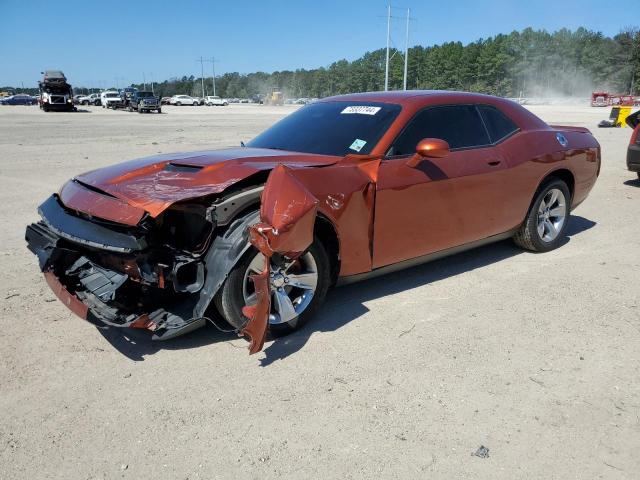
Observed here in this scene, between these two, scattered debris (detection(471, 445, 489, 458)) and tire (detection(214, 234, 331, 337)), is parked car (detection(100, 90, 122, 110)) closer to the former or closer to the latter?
tire (detection(214, 234, 331, 337))

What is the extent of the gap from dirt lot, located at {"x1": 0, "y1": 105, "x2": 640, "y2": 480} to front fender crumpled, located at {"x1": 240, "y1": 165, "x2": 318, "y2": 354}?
0.32m

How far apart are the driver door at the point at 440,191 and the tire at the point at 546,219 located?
511 mm

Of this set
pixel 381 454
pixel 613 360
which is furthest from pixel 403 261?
pixel 381 454

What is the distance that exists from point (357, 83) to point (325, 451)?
12786cm

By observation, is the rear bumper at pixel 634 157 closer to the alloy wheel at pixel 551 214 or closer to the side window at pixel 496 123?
the alloy wheel at pixel 551 214

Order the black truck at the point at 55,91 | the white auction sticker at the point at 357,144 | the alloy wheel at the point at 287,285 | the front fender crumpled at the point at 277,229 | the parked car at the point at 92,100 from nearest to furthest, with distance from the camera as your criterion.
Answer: the front fender crumpled at the point at 277,229
the alloy wheel at the point at 287,285
the white auction sticker at the point at 357,144
the black truck at the point at 55,91
the parked car at the point at 92,100

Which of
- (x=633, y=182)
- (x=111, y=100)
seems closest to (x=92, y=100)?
(x=111, y=100)

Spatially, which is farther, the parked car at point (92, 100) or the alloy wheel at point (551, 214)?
the parked car at point (92, 100)

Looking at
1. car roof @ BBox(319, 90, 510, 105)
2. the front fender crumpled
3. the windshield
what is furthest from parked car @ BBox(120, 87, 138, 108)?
the front fender crumpled


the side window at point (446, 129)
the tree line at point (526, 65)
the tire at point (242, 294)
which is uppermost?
the tree line at point (526, 65)

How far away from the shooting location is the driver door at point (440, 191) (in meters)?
3.75

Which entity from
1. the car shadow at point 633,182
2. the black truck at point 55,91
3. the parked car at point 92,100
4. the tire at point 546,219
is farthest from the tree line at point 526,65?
the tire at point 546,219

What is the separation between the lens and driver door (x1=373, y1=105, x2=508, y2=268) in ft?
12.3

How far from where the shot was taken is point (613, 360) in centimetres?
325
